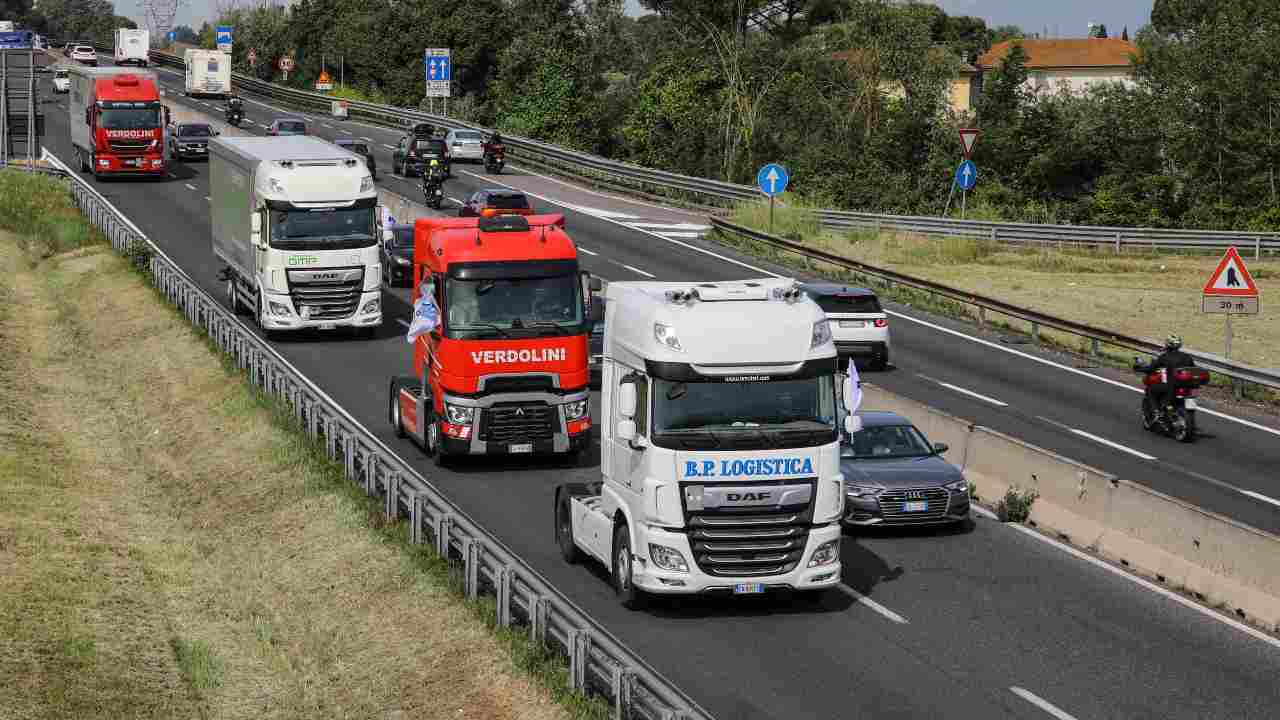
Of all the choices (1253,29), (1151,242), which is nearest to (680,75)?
(1253,29)

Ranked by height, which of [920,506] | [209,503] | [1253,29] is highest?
[1253,29]

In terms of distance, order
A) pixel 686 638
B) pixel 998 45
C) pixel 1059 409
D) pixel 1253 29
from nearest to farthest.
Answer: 1. pixel 686 638
2. pixel 1059 409
3. pixel 1253 29
4. pixel 998 45

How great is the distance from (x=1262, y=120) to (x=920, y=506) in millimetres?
55397

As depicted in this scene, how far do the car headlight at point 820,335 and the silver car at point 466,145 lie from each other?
191 ft

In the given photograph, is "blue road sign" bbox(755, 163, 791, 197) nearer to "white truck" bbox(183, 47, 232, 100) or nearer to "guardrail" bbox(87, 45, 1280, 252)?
"guardrail" bbox(87, 45, 1280, 252)

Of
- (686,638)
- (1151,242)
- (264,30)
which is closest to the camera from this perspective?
(686,638)

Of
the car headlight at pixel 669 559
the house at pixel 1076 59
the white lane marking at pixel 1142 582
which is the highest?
the house at pixel 1076 59

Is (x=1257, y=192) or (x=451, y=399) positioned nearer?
(x=451, y=399)

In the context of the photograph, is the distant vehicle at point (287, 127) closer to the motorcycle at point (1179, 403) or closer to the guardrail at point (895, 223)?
the guardrail at point (895, 223)

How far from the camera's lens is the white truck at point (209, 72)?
102 metres

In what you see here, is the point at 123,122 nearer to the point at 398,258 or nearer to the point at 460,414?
the point at 398,258

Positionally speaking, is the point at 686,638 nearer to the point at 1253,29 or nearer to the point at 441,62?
the point at 1253,29

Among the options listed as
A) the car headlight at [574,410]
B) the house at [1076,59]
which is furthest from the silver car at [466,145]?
the house at [1076,59]

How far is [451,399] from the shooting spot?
23.8m
